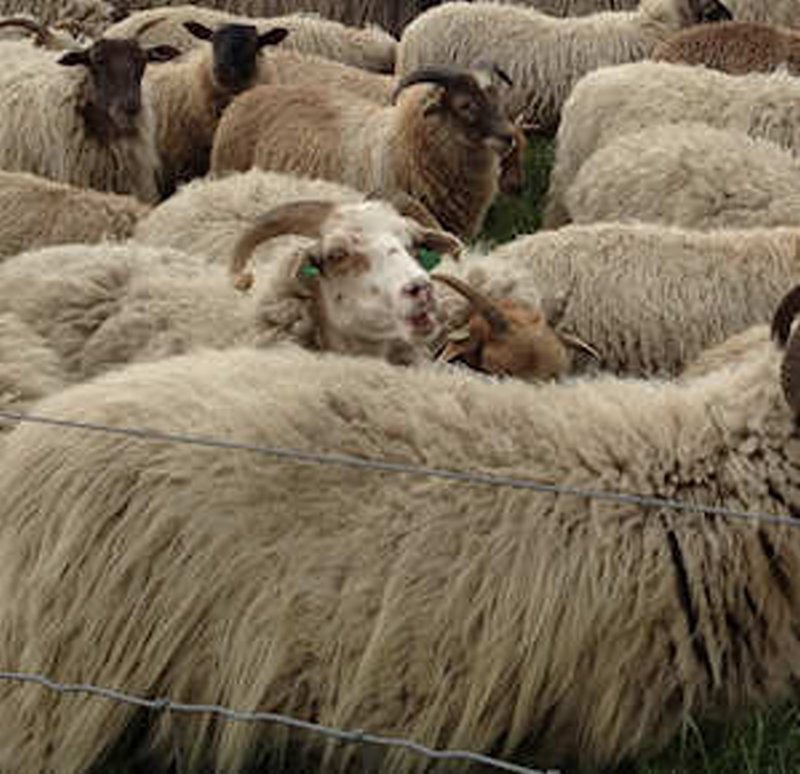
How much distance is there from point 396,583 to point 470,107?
4644 mm

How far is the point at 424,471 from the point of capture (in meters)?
3.73

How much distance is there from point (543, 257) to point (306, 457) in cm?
281

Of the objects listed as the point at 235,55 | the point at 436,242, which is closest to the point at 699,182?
the point at 436,242

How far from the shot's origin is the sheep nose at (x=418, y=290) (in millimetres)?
5016

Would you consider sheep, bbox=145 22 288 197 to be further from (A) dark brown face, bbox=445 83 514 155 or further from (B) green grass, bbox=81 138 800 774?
(B) green grass, bbox=81 138 800 774

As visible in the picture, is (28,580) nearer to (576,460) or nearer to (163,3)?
(576,460)

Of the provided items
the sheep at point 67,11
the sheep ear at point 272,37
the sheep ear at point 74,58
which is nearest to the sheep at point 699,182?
the sheep ear at point 74,58

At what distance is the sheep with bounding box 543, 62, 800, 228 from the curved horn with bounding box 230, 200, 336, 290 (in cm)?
282

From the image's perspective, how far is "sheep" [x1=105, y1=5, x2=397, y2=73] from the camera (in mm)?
11109

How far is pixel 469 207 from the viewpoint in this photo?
8.18 meters

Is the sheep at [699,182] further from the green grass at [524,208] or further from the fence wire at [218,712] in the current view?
the fence wire at [218,712]

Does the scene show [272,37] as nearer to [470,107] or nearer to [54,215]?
[470,107]

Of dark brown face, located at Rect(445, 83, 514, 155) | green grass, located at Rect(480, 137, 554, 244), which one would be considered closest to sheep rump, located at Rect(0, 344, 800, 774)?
dark brown face, located at Rect(445, 83, 514, 155)

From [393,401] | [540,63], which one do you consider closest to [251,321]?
[393,401]
